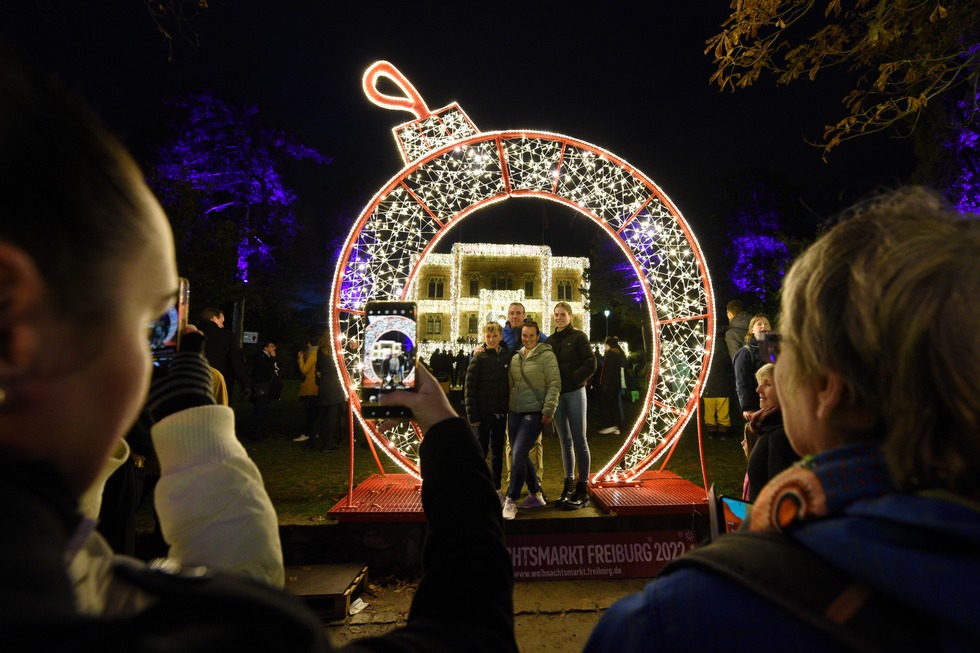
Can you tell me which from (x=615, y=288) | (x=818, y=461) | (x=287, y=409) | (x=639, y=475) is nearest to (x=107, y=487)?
(x=818, y=461)

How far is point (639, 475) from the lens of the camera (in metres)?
5.96

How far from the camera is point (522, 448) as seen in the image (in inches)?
213

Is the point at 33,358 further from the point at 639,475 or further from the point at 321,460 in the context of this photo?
the point at 321,460

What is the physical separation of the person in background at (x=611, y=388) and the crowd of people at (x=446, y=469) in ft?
31.2

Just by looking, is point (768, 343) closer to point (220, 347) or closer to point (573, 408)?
point (573, 408)

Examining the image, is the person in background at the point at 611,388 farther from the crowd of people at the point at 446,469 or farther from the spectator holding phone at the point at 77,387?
the spectator holding phone at the point at 77,387

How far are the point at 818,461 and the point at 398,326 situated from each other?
1.83 metres

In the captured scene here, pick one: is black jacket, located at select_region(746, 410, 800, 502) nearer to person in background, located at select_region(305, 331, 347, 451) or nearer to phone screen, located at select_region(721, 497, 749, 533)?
phone screen, located at select_region(721, 497, 749, 533)

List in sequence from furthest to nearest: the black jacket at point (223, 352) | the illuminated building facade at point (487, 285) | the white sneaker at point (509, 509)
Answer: the illuminated building facade at point (487, 285), the black jacket at point (223, 352), the white sneaker at point (509, 509)

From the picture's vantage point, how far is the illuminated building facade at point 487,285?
3812cm

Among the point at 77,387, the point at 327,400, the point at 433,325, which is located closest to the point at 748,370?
the point at 327,400

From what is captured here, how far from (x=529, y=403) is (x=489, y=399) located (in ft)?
1.54

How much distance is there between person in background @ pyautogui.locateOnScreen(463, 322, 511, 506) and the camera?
5676 mm

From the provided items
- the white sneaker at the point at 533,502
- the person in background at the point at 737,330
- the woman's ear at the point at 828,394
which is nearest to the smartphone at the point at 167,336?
the woman's ear at the point at 828,394
